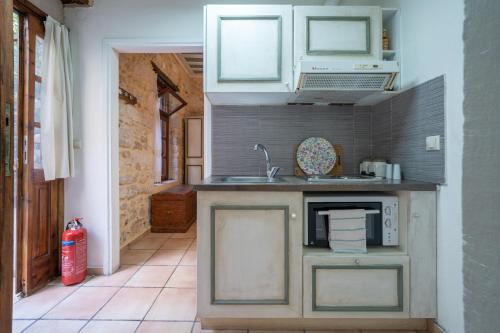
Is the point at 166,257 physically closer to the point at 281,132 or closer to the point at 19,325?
the point at 19,325

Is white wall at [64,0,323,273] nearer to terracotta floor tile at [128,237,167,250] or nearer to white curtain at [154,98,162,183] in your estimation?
terracotta floor tile at [128,237,167,250]

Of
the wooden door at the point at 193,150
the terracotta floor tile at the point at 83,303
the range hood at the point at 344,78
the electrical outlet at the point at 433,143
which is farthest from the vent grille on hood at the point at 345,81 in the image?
the wooden door at the point at 193,150

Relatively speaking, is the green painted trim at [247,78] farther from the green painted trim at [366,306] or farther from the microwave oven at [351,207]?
the green painted trim at [366,306]

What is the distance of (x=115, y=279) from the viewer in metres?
2.50

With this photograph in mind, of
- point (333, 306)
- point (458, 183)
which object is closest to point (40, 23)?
point (333, 306)

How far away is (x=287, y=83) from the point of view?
6.70ft

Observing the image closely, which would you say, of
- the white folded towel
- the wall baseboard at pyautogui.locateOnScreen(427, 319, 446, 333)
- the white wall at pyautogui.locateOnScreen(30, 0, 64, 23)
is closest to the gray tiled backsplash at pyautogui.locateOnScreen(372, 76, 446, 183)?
the white folded towel

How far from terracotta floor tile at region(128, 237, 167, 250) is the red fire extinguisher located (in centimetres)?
90

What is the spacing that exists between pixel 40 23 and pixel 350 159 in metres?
2.87

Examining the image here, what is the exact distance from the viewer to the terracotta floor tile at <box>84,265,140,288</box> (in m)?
2.41

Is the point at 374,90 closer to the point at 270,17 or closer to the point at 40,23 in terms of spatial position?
the point at 270,17

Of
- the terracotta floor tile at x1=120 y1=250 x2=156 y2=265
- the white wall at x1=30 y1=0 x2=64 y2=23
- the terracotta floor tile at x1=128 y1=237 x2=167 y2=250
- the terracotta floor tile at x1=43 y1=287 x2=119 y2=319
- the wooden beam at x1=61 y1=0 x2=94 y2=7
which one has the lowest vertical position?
the terracotta floor tile at x1=43 y1=287 x2=119 y2=319

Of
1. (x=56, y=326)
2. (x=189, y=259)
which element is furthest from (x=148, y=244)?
(x=56, y=326)

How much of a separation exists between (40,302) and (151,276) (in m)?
0.81
